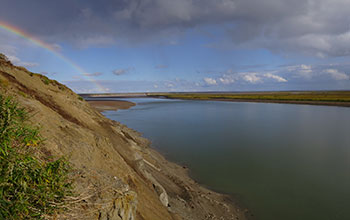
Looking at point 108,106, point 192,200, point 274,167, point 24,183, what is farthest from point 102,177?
point 108,106

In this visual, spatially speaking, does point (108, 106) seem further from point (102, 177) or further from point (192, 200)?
point (102, 177)

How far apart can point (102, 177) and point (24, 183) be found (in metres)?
2.02

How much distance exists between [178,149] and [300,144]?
14.7m

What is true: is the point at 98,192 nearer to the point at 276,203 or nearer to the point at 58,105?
the point at 58,105

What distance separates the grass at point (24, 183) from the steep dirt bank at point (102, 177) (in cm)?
39

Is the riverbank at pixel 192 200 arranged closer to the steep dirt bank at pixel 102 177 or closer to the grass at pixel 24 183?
the steep dirt bank at pixel 102 177

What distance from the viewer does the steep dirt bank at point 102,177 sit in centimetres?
419

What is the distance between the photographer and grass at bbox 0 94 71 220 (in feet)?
9.40

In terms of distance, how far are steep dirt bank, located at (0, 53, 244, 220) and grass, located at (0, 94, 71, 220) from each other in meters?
0.39

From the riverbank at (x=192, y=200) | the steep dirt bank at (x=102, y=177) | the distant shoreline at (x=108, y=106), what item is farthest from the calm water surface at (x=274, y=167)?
the distant shoreline at (x=108, y=106)

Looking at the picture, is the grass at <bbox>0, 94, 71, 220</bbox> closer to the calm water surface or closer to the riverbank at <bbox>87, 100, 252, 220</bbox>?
the riverbank at <bbox>87, 100, 252, 220</bbox>

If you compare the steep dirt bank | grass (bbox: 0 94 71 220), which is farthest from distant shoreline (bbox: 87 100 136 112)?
grass (bbox: 0 94 71 220)

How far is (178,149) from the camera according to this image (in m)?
21.1

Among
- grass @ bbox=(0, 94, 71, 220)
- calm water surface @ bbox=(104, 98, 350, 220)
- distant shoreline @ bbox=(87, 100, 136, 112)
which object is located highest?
grass @ bbox=(0, 94, 71, 220)
